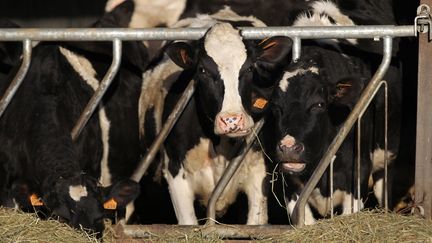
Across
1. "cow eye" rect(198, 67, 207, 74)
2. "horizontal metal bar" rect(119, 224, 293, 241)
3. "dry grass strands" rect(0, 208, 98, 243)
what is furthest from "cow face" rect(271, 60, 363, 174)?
"dry grass strands" rect(0, 208, 98, 243)

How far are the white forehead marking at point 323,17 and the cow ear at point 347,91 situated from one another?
31.8 inches

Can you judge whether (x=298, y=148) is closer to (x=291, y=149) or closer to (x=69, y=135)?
(x=291, y=149)

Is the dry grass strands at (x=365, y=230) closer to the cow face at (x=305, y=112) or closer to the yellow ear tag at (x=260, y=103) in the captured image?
the cow face at (x=305, y=112)

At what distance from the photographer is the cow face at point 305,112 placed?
7594 millimetres

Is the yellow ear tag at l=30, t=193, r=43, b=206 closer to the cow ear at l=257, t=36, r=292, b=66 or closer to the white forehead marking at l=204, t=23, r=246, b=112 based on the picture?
the white forehead marking at l=204, t=23, r=246, b=112

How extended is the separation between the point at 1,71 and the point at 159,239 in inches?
77.8

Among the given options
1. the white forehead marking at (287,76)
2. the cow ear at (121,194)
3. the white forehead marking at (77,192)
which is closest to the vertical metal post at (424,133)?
the white forehead marking at (287,76)

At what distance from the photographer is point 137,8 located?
9.54 meters

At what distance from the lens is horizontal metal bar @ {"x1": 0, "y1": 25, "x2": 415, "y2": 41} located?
764cm

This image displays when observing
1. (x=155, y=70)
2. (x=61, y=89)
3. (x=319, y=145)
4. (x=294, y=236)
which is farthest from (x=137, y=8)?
(x=294, y=236)

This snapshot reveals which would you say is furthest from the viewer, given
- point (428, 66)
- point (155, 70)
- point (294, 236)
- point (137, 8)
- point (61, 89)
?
point (137, 8)

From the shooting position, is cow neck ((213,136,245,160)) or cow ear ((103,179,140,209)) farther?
cow neck ((213,136,245,160))

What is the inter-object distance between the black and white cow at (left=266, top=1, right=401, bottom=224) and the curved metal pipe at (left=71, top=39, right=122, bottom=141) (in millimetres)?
1090

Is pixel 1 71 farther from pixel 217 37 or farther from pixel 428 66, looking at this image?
pixel 428 66
